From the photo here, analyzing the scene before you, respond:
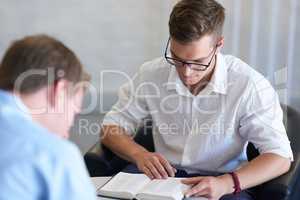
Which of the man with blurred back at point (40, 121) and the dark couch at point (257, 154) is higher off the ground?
the man with blurred back at point (40, 121)

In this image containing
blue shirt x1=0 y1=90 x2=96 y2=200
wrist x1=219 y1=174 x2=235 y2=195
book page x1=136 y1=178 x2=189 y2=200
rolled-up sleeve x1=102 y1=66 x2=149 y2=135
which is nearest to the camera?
blue shirt x1=0 y1=90 x2=96 y2=200

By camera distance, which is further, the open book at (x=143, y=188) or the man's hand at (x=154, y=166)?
the man's hand at (x=154, y=166)

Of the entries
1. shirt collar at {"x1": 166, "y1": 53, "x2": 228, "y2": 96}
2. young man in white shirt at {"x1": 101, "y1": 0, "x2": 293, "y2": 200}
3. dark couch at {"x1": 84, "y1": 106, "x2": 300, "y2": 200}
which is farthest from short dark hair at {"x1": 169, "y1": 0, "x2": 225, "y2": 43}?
dark couch at {"x1": 84, "y1": 106, "x2": 300, "y2": 200}

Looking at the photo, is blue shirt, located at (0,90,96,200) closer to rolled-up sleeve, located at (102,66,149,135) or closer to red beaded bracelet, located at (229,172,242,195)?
red beaded bracelet, located at (229,172,242,195)

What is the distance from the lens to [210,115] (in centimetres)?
182

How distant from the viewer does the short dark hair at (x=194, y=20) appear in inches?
64.5

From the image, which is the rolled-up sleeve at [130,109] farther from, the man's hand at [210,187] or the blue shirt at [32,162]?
the blue shirt at [32,162]

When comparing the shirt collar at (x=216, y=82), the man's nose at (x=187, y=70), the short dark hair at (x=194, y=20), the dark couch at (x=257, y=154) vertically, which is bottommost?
the dark couch at (x=257, y=154)

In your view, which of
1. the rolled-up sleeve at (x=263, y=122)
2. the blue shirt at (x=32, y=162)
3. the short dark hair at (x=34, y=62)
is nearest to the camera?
the blue shirt at (x=32, y=162)

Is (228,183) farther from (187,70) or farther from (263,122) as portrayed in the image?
(187,70)

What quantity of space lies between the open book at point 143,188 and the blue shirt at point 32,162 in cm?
59

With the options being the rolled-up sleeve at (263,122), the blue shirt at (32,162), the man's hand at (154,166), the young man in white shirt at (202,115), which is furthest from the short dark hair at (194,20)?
the blue shirt at (32,162)

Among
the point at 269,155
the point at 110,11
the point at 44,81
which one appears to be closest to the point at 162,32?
the point at 110,11

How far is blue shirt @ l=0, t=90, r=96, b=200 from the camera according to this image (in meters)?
0.84
